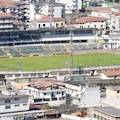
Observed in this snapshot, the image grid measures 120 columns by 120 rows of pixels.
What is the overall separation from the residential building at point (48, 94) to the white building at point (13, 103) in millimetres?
1340

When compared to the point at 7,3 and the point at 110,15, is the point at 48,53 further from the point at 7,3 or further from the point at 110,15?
the point at 110,15

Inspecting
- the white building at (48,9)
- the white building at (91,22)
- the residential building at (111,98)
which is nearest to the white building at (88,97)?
the residential building at (111,98)

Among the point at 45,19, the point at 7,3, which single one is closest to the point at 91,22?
the point at 45,19

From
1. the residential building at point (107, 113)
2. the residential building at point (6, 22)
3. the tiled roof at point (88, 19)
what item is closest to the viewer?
the residential building at point (107, 113)

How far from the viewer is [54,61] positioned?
27406 millimetres

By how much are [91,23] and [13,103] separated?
18.2 meters

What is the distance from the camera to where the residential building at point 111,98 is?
1762 centimetres

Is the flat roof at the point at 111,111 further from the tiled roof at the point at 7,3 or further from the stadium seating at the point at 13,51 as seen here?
the tiled roof at the point at 7,3

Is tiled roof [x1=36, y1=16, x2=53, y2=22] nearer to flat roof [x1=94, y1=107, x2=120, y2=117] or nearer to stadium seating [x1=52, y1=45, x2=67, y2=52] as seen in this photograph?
stadium seating [x1=52, y1=45, x2=67, y2=52]

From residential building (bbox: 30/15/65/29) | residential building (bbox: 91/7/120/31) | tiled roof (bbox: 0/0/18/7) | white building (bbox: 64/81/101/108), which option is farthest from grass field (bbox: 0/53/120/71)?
tiled roof (bbox: 0/0/18/7)

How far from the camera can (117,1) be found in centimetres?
4434

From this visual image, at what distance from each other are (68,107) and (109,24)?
707 inches

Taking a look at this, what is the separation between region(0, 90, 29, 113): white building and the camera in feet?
56.3

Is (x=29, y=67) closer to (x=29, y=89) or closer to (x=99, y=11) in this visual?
(x=29, y=89)
